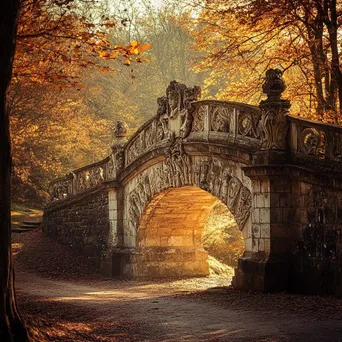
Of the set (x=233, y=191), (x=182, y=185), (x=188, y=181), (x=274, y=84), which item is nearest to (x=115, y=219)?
(x=182, y=185)

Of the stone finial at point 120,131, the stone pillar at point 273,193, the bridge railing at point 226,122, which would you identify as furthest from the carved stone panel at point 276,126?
the stone finial at point 120,131

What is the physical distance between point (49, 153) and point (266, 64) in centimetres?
1464

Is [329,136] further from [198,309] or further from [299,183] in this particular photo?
[198,309]

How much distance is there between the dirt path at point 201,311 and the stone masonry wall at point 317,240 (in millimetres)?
412

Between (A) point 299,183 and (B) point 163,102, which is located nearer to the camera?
(A) point 299,183

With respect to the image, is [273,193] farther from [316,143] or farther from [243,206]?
[316,143]

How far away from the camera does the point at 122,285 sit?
53.2 ft

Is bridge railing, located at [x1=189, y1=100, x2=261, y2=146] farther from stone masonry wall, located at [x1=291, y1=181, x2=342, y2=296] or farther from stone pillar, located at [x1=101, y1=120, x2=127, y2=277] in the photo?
stone pillar, located at [x1=101, y1=120, x2=127, y2=277]

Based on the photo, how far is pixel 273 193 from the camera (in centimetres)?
→ 1249

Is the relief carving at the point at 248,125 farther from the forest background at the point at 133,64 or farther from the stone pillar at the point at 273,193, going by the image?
the forest background at the point at 133,64

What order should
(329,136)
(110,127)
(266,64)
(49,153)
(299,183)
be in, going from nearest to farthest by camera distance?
1. (329,136)
2. (299,183)
3. (266,64)
4. (49,153)
5. (110,127)

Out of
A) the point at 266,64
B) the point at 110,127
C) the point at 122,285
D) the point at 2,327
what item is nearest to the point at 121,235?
the point at 122,285

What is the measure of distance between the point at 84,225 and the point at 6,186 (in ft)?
42.1

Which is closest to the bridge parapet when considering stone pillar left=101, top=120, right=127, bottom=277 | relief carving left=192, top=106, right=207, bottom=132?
relief carving left=192, top=106, right=207, bottom=132
